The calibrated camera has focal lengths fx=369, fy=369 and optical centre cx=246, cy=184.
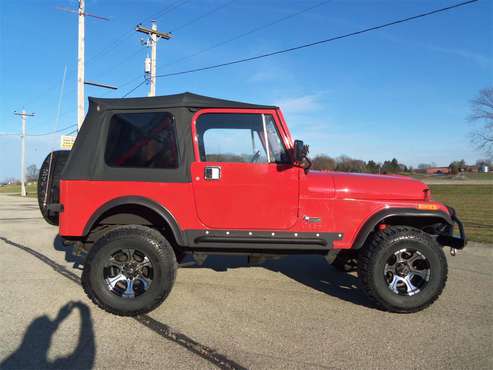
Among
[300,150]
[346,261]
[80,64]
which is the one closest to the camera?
[300,150]

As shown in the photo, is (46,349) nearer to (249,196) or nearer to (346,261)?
(249,196)

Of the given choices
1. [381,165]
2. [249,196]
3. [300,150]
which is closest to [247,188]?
[249,196]

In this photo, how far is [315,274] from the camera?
210 inches

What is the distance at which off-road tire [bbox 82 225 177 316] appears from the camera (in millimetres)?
3744

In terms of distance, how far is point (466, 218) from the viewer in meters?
12.2

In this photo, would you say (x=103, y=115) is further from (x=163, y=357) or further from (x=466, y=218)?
(x=466, y=218)

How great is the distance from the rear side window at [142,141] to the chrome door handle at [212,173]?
0.37 metres

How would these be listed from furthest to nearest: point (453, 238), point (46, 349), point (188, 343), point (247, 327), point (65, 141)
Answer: point (65, 141) → point (453, 238) → point (247, 327) → point (188, 343) → point (46, 349)

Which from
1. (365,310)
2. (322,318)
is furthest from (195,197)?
(365,310)

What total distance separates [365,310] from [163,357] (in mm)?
2180

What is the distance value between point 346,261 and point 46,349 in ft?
12.0

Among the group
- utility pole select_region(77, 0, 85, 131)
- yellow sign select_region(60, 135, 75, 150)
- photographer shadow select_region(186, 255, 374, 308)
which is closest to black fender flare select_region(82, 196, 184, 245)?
photographer shadow select_region(186, 255, 374, 308)

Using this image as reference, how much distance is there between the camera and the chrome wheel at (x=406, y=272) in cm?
389

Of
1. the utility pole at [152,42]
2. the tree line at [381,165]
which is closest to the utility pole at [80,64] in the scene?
the utility pole at [152,42]
